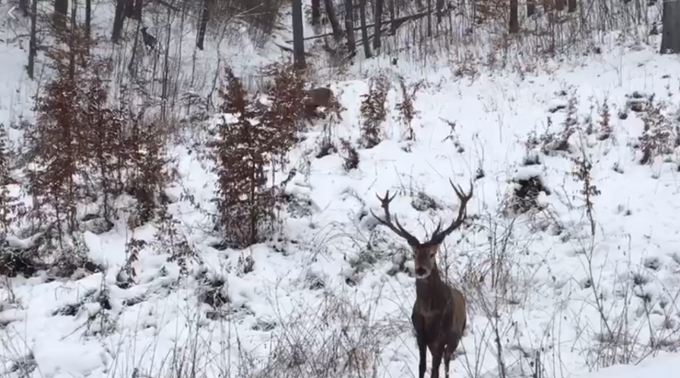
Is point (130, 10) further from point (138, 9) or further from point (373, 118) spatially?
point (373, 118)

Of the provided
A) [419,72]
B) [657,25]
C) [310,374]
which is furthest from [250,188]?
[657,25]

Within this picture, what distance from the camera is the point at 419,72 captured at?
12797mm

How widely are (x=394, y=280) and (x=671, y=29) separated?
6688 millimetres

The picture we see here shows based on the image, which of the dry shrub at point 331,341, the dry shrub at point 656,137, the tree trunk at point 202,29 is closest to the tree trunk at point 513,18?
the dry shrub at point 656,137

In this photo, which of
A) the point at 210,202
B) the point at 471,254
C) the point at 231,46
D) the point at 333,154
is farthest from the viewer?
the point at 231,46

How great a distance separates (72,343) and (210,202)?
2.34 meters

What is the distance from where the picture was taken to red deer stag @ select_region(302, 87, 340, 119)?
980 centimetres

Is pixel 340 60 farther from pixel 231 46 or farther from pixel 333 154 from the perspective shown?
pixel 333 154

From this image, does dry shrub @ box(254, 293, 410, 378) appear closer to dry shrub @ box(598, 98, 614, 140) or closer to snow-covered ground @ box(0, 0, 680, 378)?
snow-covered ground @ box(0, 0, 680, 378)

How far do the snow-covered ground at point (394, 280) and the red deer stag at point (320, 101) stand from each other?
4.06ft

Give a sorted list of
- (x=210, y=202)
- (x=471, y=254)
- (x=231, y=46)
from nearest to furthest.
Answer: (x=471, y=254) < (x=210, y=202) < (x=231, y=46)

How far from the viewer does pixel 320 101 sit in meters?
10.1

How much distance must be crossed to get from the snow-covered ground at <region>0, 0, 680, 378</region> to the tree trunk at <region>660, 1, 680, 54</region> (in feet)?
5.29

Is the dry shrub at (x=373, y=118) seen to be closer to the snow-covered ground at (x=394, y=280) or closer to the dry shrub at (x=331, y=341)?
the snow-covered ground at (x=394, y=280)
